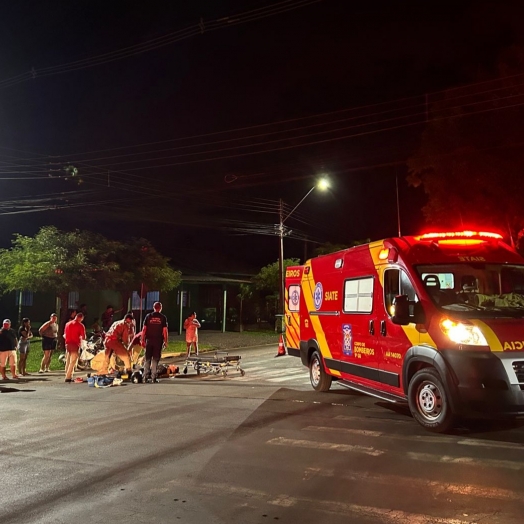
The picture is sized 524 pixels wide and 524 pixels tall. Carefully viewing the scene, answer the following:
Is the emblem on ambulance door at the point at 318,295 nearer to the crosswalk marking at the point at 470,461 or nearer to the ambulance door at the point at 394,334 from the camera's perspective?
the ambulance door at the point at 394,334

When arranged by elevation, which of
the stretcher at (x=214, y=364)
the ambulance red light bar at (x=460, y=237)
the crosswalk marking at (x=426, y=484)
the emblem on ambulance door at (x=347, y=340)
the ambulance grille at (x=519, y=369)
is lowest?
the crosswalk marking at (x=426, y=484)

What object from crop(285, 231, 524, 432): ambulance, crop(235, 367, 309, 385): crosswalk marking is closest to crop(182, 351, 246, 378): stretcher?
crop(235, 367, 309, 385): crosswalk marking

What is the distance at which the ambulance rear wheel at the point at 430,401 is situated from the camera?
7.12 m

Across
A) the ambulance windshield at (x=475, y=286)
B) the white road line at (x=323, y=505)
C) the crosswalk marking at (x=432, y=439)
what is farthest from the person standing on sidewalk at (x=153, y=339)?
the white road line at (x=323, y=505)

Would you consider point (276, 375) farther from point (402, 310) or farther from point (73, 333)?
point (402, 310)

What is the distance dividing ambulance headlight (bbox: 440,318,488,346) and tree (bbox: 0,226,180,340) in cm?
1673

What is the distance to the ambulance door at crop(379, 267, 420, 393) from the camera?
7816 mm

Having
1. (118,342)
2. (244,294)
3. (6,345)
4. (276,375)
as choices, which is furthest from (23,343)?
(244,294)

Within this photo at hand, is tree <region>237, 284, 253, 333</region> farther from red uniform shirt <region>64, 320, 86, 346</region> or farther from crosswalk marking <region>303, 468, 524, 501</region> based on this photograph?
crosswalk marking <region>303, 468, 524, 501</region>

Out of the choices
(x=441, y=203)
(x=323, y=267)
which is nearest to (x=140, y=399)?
(x=323, y=267)

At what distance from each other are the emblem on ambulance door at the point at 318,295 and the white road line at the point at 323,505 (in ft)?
19.8

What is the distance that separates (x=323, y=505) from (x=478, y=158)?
14655 mm

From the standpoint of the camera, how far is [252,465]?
6.12 metres

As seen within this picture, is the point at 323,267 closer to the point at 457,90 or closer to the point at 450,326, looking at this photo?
the point at 450,326
